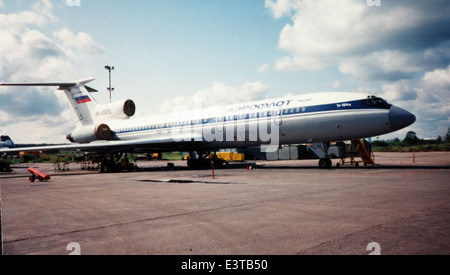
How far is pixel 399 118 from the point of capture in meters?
16.5

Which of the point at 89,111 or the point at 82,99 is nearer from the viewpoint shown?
the point at 82,99

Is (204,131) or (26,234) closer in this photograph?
(26,234)

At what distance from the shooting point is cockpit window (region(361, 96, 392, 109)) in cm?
1688

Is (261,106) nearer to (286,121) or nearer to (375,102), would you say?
(286,121)

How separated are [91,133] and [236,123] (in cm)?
1527

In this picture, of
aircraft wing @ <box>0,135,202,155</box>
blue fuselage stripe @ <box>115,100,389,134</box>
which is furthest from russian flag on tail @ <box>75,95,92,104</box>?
blue fuselage stripe @ <box>115,100,389,134</box>

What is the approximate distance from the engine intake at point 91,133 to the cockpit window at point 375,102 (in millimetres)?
22104

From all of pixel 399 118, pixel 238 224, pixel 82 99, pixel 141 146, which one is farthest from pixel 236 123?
pixel 82 99

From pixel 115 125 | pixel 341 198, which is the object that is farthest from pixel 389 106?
pixel 115 125

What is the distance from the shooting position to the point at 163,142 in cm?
2425

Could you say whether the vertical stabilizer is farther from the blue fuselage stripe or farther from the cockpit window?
the cockpit window
